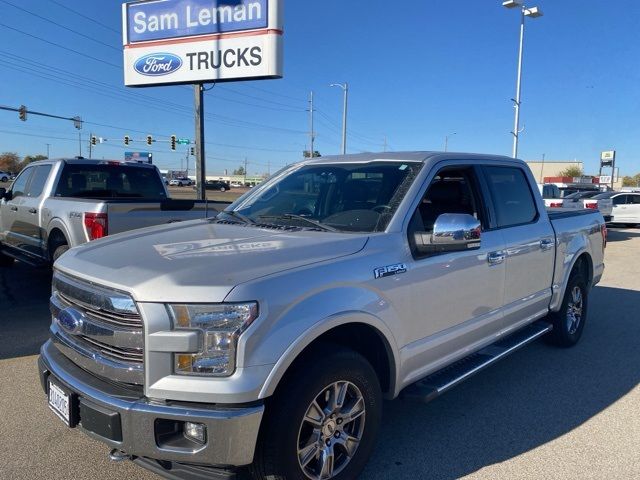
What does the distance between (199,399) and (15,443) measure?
191cm

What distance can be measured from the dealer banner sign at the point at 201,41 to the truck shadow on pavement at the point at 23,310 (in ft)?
20.2

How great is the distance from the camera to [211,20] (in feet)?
39.8

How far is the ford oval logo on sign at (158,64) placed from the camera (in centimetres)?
1280

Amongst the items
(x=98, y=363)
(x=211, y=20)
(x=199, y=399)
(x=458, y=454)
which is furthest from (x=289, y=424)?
(x=211, y=20)

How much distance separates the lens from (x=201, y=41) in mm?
12367

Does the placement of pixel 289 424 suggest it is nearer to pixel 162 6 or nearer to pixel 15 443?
pixel 15 443

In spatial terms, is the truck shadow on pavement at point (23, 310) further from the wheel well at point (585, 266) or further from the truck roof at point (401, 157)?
the wheel well at point (585, 266)

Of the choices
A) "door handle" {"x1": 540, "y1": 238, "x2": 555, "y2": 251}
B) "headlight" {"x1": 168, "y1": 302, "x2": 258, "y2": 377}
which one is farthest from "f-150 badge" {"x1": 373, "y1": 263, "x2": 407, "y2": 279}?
"door handle" {"x1": 540, "y1": 238, "x2": 555, "y2": 251}

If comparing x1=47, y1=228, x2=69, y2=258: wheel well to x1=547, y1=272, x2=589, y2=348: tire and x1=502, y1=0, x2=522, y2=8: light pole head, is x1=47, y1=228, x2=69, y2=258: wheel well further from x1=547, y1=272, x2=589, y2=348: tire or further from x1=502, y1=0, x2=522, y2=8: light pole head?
x1=502, y1=0, x2=522, y2=8: light pole head

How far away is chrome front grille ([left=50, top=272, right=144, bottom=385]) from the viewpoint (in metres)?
2.38

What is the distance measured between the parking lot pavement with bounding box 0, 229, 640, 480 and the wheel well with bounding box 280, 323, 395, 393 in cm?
58

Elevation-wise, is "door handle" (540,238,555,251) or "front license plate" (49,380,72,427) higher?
"door handle" (540,238,555,251)

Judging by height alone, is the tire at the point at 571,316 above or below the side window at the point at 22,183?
below

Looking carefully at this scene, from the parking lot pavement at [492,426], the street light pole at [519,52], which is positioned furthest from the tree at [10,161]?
the parking lot pavement at [492,426]
